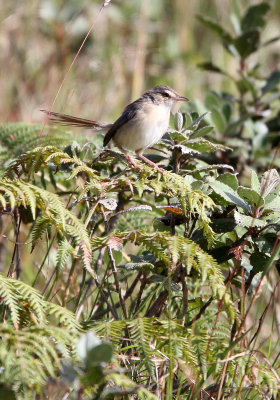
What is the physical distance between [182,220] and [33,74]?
147 inches

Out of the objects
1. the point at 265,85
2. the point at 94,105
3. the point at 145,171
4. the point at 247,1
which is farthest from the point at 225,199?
the point at 247,1

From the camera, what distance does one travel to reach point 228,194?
6.74 ft

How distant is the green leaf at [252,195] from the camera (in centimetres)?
198

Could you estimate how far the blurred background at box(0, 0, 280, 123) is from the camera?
538 centimetres

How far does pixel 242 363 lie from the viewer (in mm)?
1812

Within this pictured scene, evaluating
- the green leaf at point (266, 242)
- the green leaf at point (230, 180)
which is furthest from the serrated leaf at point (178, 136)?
the green leaf at point (266, 242)

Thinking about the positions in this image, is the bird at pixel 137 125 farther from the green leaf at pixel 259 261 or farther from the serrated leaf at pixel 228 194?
the green leaf at pixel 259 261

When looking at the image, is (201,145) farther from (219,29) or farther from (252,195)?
(219,29)

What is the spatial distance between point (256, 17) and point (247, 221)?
2.15m

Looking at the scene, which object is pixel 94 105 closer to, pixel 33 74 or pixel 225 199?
pixel 33 74

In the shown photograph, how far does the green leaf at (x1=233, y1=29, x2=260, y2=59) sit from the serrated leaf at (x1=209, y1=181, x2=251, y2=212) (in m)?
1.81

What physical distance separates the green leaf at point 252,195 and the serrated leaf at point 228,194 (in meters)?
0.03

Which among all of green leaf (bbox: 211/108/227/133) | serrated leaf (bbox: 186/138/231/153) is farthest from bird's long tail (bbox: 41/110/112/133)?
serrated leaf (bbox: 186/138/231/153)

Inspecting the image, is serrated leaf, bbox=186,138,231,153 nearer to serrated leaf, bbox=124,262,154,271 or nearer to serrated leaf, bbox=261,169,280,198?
serrated leaf, bbox=261,169,280,198
